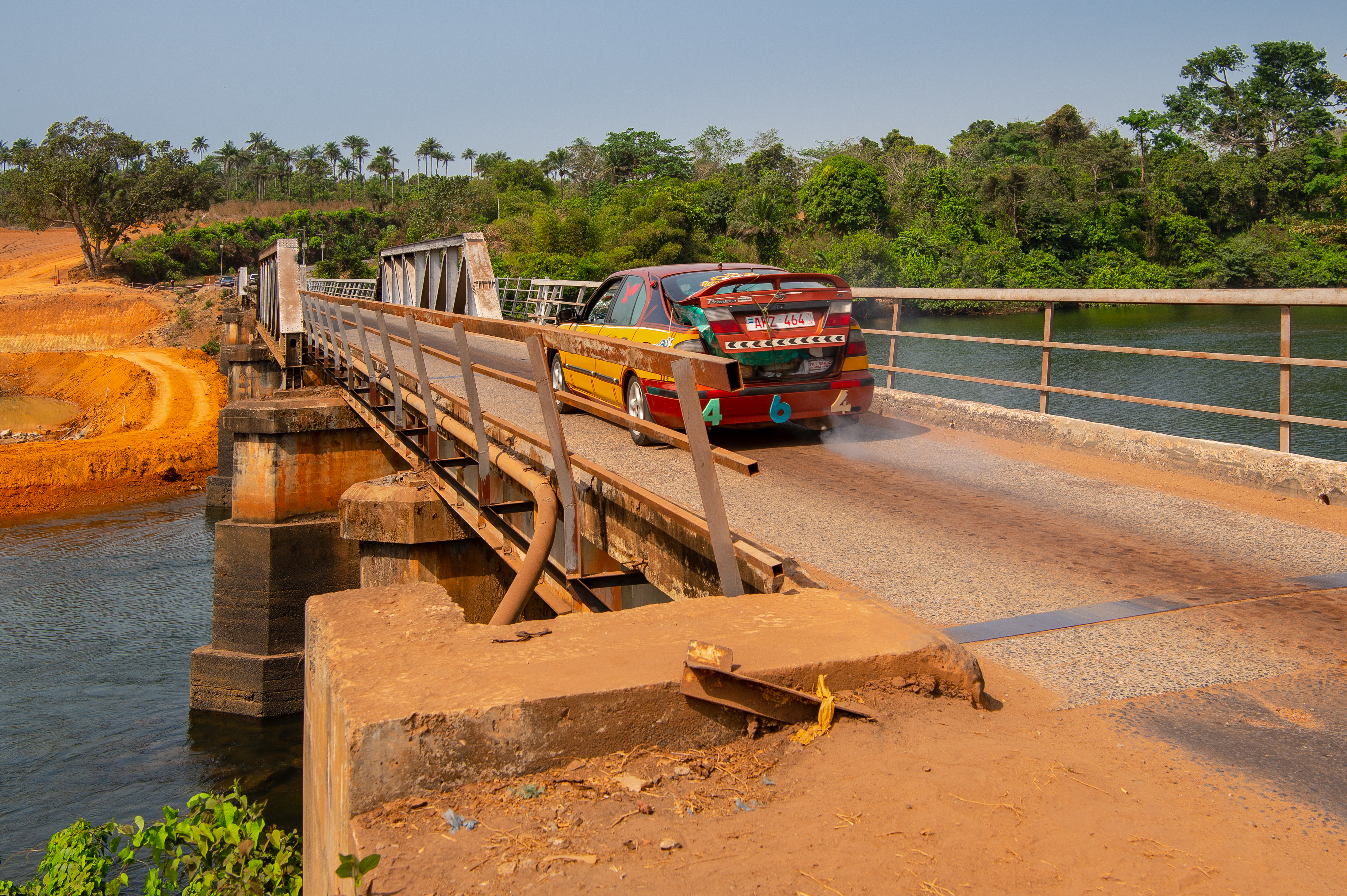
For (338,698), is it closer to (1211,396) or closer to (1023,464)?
(1023,464)

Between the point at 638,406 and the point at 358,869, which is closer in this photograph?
the point at 358,869

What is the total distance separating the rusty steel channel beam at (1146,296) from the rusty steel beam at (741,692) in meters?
4.43

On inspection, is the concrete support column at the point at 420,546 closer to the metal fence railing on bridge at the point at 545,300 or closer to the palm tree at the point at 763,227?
→ the metal fence railing on bridge at the point at 545,300

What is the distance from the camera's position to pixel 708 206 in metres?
71.4

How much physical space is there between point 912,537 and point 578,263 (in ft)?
170

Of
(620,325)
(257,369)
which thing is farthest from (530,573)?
(257,369)

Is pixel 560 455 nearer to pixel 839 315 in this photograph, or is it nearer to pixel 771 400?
pixel 771 400

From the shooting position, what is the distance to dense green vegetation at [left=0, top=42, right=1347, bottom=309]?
5731 centimetres

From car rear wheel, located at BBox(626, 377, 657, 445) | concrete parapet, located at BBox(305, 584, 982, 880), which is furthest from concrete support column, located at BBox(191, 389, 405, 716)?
concrete parapet, located at BBox(305, 584, 982, 880)

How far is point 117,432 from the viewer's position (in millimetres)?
41500

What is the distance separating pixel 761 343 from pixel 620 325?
1960 mm

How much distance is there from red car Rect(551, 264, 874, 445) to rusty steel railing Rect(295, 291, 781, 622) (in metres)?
1.68

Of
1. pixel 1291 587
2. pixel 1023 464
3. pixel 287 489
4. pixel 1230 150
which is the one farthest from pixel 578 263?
pixel 1230 150

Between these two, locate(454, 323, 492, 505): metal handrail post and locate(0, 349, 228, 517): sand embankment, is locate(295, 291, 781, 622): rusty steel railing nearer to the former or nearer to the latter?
locate(454, 323, 492, 505): metal handrail post
